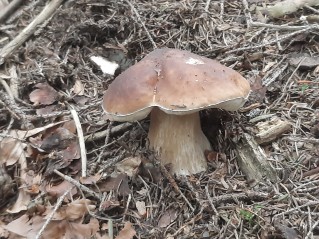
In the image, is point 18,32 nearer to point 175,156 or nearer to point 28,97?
point 28,97

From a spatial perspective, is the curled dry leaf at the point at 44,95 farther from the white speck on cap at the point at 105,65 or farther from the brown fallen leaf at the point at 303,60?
the brown fallen leaf at the point at 303,60

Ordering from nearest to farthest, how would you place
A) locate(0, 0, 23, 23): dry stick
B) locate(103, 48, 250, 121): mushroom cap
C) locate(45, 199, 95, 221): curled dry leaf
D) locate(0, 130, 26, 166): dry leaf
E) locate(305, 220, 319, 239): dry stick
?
locate(305, 220, 319, 239): dry stick → locate(103, 48, 250, 121): mushroom cap → locate(45, 199, 95, 221): curled dry leaf → locate(0, 130, 26, 166): dry leaf → locate(0, 0, 23, 23): dry stick

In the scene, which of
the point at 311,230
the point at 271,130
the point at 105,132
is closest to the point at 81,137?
the point at 105,132

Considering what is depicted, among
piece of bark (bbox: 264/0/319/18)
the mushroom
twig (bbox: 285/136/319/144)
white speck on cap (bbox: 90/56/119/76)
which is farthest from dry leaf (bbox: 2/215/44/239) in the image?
piece of bark (bbox: 264/0/319/18)

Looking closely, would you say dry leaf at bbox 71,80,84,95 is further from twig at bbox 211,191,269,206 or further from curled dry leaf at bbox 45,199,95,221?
twig at bbox 211,191,269,206

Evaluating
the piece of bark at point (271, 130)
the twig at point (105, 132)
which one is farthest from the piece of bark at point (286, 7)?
the twig at point (105, 132)

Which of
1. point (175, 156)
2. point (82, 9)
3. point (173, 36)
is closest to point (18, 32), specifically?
point (82, 9)
